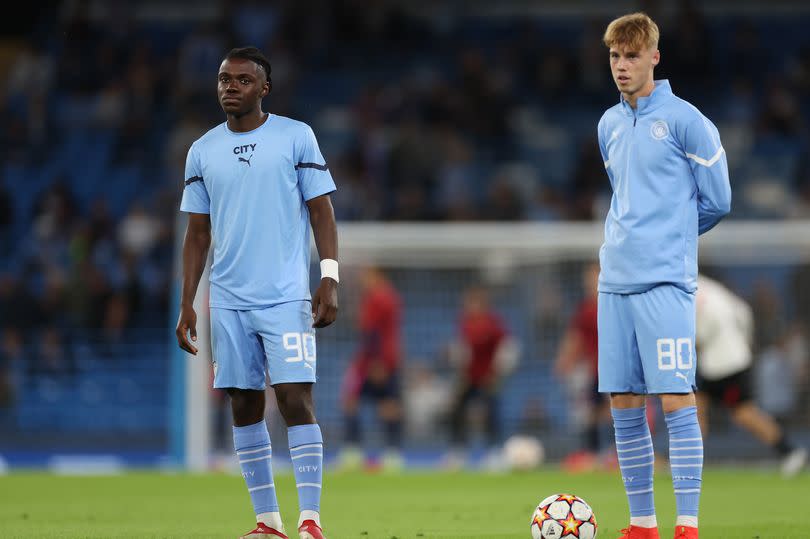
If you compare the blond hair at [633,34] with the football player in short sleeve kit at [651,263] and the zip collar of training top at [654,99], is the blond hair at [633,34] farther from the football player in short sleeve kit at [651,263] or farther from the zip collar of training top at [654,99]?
the zip collar of training top at [654,99]

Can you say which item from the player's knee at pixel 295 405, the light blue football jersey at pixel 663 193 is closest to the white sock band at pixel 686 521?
the light blue football jersey at pixel 663 193

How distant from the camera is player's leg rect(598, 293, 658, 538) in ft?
19.4

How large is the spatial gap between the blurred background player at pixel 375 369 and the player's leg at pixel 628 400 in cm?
791

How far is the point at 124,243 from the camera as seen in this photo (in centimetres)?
1903

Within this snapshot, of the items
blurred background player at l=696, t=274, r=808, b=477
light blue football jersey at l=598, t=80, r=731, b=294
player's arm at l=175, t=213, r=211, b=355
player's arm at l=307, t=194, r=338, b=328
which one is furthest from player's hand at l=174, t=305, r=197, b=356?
blurred background player at l=696, t=274, r=808, b=477

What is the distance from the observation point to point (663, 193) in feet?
19.2

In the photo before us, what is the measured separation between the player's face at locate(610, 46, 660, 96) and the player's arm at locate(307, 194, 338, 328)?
57.5 inches

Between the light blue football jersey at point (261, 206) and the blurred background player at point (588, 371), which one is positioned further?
the blurred background player at point (588, 371)

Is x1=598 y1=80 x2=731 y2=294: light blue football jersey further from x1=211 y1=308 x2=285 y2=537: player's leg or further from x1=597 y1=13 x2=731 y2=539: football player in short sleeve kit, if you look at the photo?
x1=211 y1=308 x2=285 y2=537: player's leg

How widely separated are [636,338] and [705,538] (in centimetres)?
141

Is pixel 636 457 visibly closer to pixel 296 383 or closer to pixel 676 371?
pixel 676 371

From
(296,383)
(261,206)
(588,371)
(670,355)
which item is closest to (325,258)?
(261,206)

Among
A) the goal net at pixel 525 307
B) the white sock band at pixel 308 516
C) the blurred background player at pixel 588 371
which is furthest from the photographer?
the goal net at pixel 525 307

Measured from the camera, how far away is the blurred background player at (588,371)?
13.6 meters
